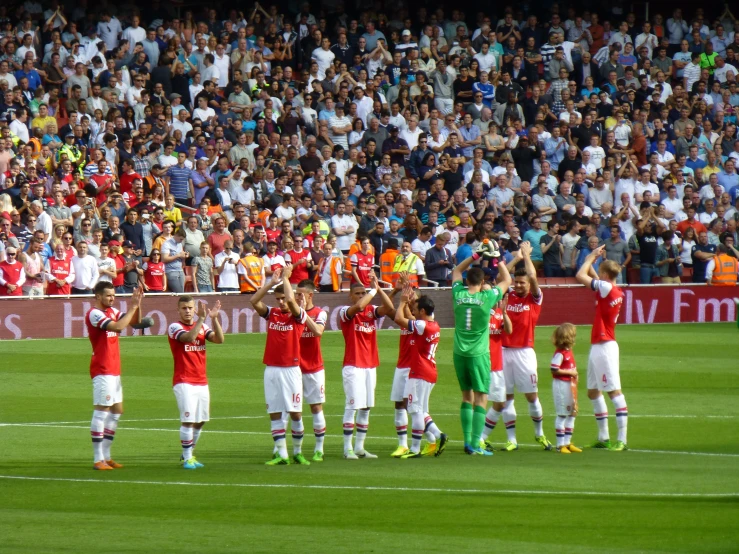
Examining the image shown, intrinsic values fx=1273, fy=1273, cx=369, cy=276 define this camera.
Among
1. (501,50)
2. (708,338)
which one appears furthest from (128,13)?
(708,338)

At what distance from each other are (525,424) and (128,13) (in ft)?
66.5

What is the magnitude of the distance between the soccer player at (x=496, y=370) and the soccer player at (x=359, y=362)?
1.36 meters

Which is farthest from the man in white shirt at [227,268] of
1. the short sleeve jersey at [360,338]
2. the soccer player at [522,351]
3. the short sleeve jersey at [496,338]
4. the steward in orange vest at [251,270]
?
the short sleeve jersey at [360,338]

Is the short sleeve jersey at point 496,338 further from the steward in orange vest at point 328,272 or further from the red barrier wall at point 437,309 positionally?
the steward in orange vest at point 328,272

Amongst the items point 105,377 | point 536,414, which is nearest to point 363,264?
point 536,414

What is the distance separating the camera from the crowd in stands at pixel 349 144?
25672 millimetres

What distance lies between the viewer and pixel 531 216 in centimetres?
2952

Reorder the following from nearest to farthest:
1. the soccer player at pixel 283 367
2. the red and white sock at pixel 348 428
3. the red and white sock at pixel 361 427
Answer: the soccer player at pixel 283 367, the red and white sock at pixel 348 428, the red and white sock at pixel 361 427

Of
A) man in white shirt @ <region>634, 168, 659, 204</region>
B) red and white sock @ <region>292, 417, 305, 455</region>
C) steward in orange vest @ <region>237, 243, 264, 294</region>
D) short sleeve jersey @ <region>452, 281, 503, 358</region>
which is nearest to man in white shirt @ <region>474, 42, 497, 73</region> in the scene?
man in white shirt @ <region>634, 168, 659, 204</region>

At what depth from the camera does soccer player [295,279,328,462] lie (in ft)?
44.2

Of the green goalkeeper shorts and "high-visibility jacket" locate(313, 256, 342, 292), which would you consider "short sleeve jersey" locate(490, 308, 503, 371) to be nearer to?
the green goalkeeper shorts

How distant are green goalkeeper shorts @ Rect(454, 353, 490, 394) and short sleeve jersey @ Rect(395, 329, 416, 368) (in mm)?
501

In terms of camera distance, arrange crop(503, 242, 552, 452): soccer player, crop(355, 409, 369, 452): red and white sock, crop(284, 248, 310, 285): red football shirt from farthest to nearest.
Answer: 1. crop(284, 248, 310, 285): red football shirt
2. crop(503, 242, 552, 452): soccer player
3. crop(355, 409, 369, 452): red and white sock

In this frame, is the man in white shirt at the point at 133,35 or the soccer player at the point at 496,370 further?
the man in white shirt at the point at 133,35
